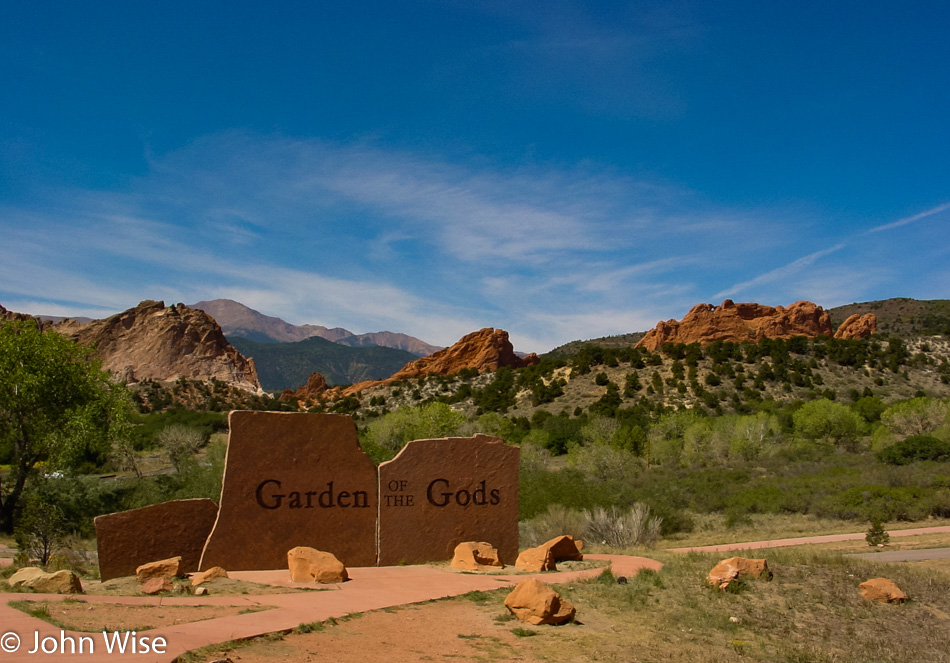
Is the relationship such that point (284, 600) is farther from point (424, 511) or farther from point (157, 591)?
point (424, 511)

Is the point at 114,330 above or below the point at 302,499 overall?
above

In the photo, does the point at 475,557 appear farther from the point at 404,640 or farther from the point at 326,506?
the point at 404,640

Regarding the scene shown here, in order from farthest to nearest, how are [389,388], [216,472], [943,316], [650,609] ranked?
[943,316], [389,388], [216,472], [650,609]

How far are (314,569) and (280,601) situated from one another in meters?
1.90

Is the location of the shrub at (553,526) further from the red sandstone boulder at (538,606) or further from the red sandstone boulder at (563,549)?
the red sandstone boulder at (538,606)

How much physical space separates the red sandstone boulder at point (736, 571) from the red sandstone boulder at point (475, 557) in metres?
3.91

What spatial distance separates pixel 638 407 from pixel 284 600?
49.0 m

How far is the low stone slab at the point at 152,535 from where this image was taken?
36.9 feet

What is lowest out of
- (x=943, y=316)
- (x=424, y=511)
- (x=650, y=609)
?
(x=650, y=609)

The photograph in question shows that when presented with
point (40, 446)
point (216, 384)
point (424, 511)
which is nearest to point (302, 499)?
point (424, 511)

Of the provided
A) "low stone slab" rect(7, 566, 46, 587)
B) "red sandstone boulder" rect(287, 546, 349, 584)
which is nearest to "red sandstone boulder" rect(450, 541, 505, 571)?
"red sandstone boulder" rect(287, 546, 349, 584)

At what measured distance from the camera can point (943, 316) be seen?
96.1 meters

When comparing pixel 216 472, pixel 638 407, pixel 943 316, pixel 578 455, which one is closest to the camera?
pixel 216 472

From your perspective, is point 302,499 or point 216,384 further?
point 216,384
